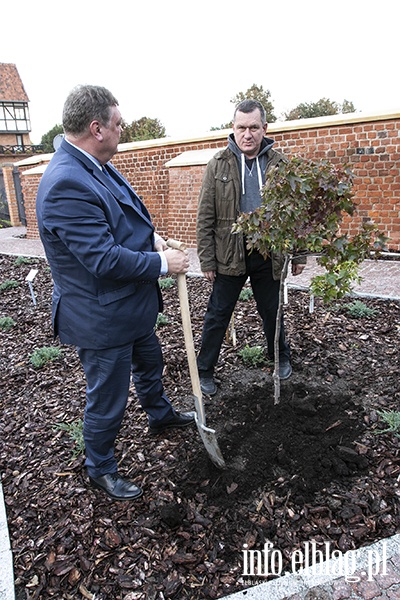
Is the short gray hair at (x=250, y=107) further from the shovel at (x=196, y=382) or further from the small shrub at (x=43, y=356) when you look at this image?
the small shrub at (x=43, y=356)

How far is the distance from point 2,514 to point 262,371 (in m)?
2.22

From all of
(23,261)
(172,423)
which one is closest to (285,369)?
(172,423)

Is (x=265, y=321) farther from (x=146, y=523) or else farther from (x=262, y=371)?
(x=146, y=523)

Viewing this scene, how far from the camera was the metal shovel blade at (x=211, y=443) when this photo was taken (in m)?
2.61

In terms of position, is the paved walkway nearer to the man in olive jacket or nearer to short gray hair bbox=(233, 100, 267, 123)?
the man in olive jacket

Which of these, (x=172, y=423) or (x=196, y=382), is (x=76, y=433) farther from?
(x=196, y=382)

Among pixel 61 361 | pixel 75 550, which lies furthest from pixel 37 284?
pixel 75 550

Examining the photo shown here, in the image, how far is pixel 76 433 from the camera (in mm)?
3156

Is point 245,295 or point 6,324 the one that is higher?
point 245,295

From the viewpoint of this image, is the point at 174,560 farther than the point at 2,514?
No

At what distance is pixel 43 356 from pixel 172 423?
197 centimetres

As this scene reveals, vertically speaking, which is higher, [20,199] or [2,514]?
[20,199]

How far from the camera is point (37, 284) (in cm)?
755

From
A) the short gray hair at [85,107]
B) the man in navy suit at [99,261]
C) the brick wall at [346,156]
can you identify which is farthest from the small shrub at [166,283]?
the short gray hair at [85,107]
